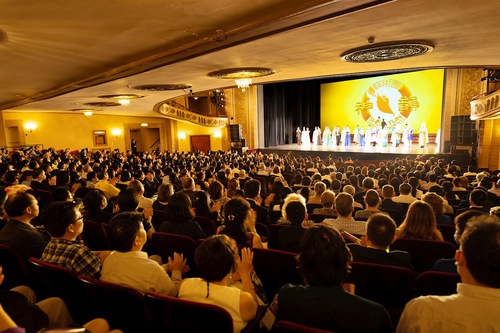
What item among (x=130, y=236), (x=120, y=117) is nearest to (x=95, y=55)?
(x=130, y=236)

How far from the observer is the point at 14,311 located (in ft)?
4.12

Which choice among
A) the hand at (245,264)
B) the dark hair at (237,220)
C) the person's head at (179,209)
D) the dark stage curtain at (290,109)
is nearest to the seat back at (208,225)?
the person's head at (179,209)

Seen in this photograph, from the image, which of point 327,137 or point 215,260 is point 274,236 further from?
point 327,137

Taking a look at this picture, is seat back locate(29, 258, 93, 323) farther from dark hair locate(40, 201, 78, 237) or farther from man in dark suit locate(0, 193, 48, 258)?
man in dark suit locate(0, 193, 48, 258)

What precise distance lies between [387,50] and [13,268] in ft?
18.2

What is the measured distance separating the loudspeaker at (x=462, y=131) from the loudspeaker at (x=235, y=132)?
10.3 m

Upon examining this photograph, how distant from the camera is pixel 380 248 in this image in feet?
7.24

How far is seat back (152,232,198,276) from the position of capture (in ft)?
8.38

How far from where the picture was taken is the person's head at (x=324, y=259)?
4.69ft

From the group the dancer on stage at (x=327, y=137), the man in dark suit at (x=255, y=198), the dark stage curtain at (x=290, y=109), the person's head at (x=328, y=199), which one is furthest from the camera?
the dark stage curtain at (x=290, y=109)

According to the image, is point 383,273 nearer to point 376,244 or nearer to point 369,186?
point 376,244

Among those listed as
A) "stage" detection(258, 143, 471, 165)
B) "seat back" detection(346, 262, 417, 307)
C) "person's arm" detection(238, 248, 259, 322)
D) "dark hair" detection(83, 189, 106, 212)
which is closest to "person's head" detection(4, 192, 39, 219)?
"dark hair" detection(83, 189, 106, 212)

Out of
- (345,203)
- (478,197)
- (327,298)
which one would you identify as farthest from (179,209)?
(478,197)

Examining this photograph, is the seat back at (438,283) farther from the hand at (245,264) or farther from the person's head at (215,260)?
the person's head at (215,260)
